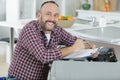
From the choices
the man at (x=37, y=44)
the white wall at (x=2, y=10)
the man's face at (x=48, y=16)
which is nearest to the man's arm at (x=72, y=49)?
the man at (x=37, y=44)

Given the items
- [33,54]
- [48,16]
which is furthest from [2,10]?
[33,54]

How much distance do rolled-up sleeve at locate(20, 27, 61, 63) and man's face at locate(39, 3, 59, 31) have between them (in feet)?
0.37

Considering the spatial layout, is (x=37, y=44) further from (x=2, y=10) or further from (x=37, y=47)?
(x=2, y=10)

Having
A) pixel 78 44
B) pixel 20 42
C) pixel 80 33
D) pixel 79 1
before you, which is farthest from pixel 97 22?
pixel 79 1

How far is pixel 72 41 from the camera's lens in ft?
6.85

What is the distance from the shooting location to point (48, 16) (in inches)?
71.9

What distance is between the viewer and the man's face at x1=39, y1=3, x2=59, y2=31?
181cm

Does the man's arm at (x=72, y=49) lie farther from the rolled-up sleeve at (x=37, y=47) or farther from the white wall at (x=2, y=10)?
the white wall at (x=2, y=10)

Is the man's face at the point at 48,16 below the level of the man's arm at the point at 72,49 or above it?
above

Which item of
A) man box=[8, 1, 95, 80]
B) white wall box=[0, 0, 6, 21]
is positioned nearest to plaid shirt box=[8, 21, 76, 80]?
man box=[8, 1, 95, 80]

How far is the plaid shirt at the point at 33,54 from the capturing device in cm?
166

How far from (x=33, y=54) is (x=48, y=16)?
0.30m

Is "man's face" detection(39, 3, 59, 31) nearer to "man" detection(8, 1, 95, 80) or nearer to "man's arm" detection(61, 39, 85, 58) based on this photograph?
"man" detection(8, 1, 95, 80)

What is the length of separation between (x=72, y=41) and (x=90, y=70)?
0.94m
